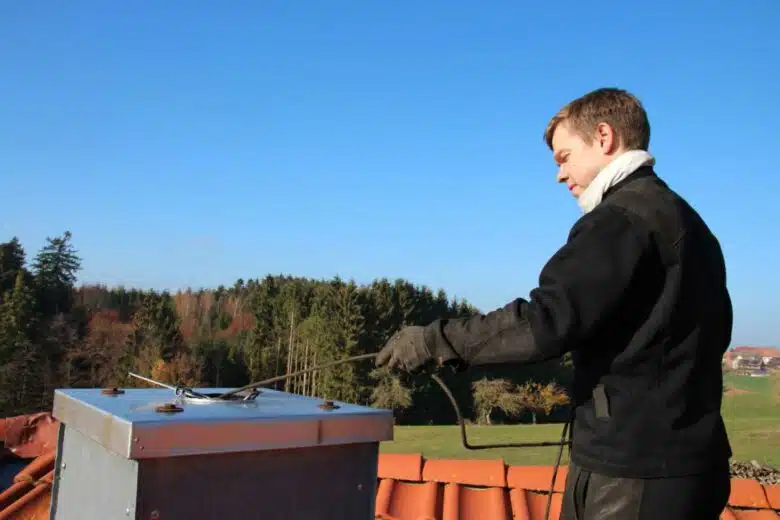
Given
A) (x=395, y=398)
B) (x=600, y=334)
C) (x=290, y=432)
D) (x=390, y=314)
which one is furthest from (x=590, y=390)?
(x=390, y=314)

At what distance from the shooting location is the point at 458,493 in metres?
4.46

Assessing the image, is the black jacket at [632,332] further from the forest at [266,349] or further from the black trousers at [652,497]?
the forest at [266,349]

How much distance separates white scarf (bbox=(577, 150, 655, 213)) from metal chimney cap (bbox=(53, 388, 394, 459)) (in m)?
0.85

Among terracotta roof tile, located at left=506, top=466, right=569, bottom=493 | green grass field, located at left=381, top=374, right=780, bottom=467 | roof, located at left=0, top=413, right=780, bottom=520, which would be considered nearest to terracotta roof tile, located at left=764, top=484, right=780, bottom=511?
Answer: roof, located at left=0, top=413, right=780, bottom=520

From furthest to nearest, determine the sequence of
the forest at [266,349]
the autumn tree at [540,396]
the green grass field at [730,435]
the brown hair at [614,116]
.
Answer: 1. the autumn tree at [540,396]
2. the forest at [266,349]
3. the green grass field at [730,435]
4. the brown hair at [614,116]

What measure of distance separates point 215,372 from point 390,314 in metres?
13.2

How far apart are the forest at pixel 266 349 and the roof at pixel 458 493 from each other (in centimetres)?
2893

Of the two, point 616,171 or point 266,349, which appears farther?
point 266,349

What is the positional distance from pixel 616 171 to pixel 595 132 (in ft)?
0.49

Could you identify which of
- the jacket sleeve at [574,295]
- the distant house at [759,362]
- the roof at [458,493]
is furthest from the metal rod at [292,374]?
the distant house at [759,362]

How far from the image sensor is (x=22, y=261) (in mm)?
46906

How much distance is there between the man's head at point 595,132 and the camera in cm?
181

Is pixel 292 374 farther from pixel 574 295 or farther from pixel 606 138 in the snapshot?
pixel 606 138

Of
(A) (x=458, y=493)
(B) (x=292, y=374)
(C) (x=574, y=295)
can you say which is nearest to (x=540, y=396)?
(A) (x=458, y=493)
